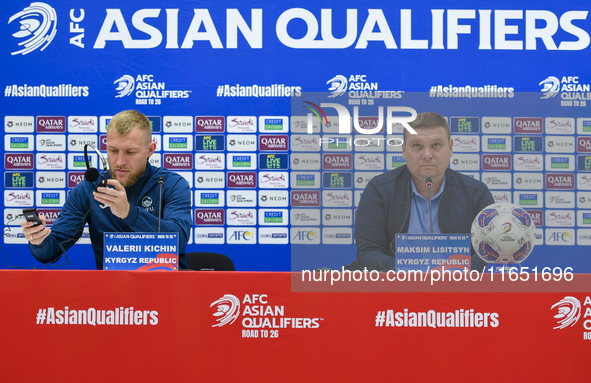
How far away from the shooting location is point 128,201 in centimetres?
189

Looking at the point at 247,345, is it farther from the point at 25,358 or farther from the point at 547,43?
the point at 547,43

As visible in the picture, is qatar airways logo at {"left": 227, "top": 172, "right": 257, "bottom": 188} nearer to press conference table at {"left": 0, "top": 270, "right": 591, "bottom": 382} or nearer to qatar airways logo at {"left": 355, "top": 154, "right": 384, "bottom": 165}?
qatar airways logo at {"left": 355, "top": 154, "right": 384, "bottom": 165}

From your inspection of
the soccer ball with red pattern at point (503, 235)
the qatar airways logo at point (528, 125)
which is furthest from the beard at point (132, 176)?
the qatar airways logo at point (528, 125)

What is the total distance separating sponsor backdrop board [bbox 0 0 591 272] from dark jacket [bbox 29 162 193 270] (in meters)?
0.99

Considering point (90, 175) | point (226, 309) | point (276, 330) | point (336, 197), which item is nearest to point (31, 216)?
point (90, 175)

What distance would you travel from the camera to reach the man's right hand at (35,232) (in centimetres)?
164

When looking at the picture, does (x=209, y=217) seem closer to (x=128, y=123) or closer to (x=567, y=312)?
(x=128, y=123)

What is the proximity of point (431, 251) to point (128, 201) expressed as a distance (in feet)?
4.45

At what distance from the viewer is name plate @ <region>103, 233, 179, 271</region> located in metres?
1.56

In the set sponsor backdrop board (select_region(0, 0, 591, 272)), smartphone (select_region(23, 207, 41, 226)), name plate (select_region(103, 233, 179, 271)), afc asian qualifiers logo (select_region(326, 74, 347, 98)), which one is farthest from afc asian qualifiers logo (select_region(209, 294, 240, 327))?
afc asian qualifiers logo (select_region(326, 74, 347, 98))

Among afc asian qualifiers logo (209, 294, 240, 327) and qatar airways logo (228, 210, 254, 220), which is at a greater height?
qatar airways logo (228, 210, 254, 220)

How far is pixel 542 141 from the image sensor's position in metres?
2.91

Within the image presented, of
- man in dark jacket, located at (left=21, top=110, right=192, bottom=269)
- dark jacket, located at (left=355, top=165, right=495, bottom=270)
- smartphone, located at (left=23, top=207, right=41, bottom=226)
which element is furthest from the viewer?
dark jacket, located at (left=355, top=165, right=495, bottom=270)

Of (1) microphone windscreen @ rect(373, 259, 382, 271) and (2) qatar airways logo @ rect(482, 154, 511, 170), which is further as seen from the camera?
(2) qatar airways logo @ rect(482, 154, 511, 170)
